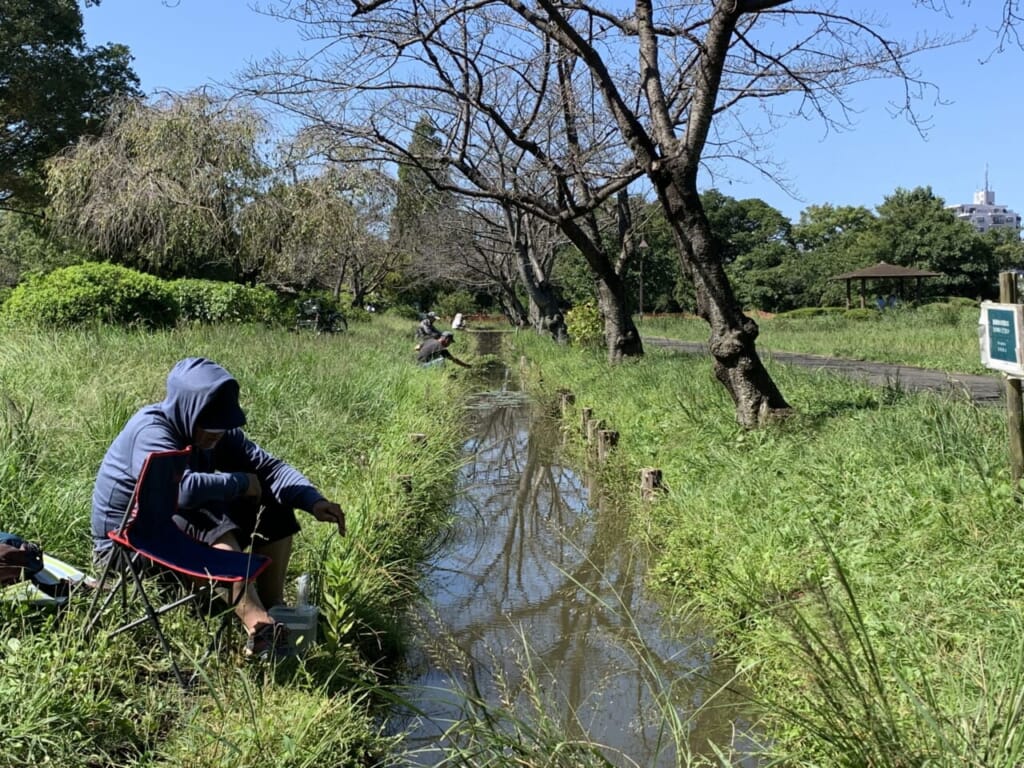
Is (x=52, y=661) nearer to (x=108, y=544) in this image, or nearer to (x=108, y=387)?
(x=108, y=544)

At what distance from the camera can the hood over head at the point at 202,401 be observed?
10.1 feet

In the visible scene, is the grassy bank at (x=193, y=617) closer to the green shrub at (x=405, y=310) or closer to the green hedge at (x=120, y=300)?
the green hedge at (x=120, y=300)

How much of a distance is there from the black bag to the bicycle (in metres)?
14.9

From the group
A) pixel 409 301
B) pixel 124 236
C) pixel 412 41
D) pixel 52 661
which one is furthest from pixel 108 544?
pixel 409 301

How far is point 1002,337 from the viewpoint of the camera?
413 cm

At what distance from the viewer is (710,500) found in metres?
5.48

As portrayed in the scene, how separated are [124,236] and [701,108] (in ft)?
43.4

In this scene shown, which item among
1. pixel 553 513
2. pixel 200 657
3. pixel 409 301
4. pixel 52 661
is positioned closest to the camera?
pixel 52 661

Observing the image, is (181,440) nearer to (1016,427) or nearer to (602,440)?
(1016,427)

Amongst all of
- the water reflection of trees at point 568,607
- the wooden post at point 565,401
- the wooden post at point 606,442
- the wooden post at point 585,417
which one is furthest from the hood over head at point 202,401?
the wooden post at point 565,401

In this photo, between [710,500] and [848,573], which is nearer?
[848,573]

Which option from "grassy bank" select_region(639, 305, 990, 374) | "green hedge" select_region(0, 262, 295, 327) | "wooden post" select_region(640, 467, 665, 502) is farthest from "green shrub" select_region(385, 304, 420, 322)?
"wooden post" select_region(640, 467, 665, 502)

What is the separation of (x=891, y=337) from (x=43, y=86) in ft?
82.5

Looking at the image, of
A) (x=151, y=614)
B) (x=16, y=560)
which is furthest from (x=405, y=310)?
(x=151, y=614)
